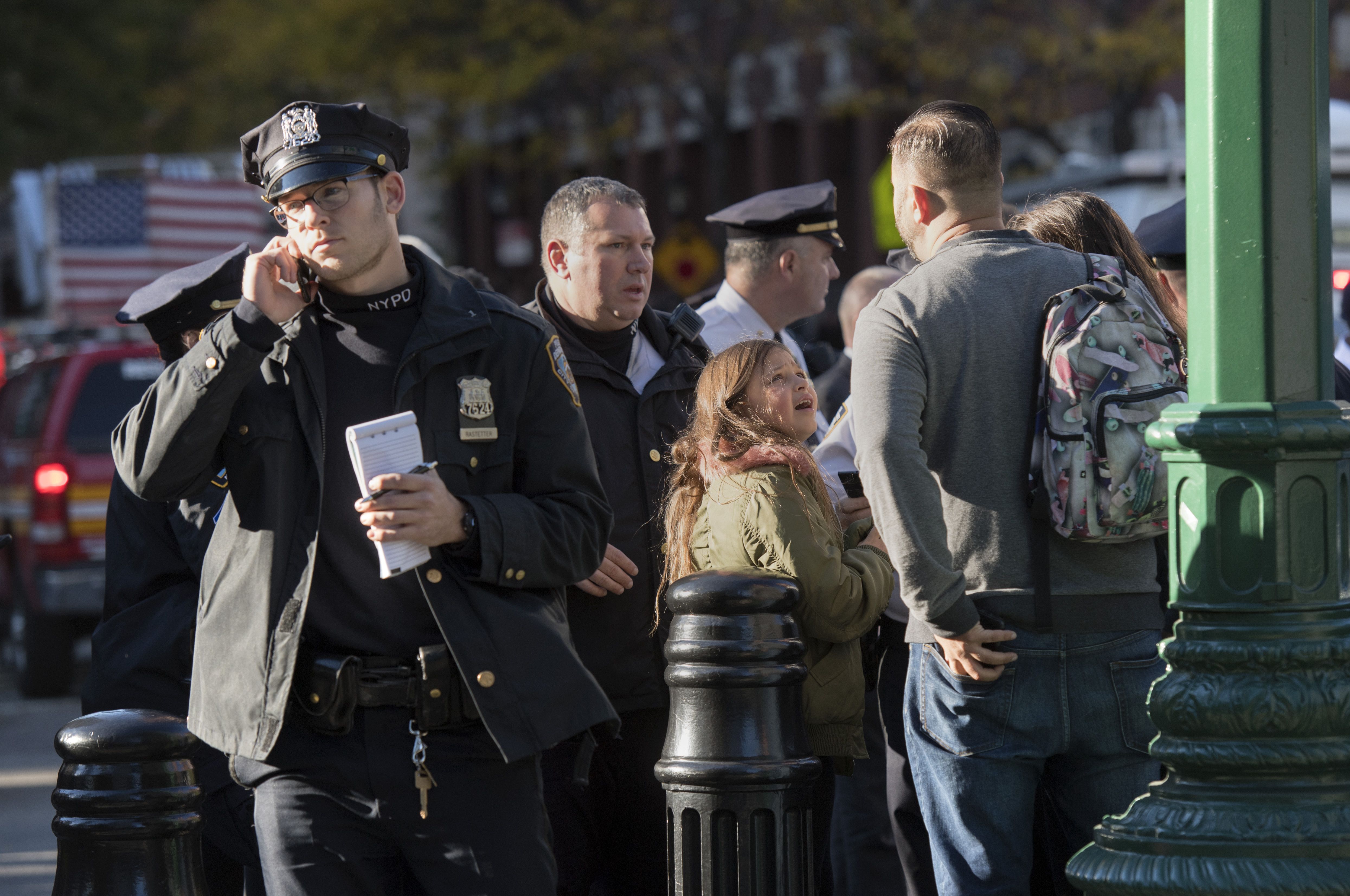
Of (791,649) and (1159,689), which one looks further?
(791,649)

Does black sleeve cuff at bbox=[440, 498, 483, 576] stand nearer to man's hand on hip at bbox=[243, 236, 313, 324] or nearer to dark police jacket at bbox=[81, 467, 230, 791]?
man's hand on hip at bbox=[243, 236, 313, 324]

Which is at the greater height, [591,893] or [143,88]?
[143,88]

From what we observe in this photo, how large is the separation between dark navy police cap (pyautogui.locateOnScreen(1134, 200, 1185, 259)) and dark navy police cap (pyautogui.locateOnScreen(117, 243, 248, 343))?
99.2 inches

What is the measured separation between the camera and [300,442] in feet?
12.0

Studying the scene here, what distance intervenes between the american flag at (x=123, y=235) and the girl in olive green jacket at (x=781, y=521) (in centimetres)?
1741

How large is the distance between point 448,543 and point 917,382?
106 cm

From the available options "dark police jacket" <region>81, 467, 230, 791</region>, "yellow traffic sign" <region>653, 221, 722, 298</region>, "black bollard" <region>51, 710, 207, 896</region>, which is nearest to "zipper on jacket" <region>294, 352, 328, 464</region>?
"black bollard" <region>51, 710, 207, 896</region>

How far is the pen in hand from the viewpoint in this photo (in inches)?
135

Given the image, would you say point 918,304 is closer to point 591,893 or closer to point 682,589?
point 682,589

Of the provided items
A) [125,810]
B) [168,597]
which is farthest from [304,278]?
[168,597]

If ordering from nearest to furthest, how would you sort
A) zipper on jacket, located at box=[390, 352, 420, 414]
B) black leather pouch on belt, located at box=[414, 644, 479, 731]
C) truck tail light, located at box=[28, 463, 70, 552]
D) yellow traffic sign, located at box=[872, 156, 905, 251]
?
1. black leather pouch on belt, located at box=[414, 644, 479, 731]
2. zipper on jacket, located at box=[390, 352, 420, 414]
3. truck tail light, located at box=[28, 463, 70, 552]
4. yellow traffic sign, located at box=[872, 156, 905, 251]

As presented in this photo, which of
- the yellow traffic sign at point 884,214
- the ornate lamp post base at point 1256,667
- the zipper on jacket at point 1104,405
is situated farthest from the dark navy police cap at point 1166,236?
the yellow traffic sign at point 884,214

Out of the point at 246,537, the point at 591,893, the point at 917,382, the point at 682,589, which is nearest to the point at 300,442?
the point at 246,537

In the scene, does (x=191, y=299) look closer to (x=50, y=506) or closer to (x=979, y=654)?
(x=979, y=654)
